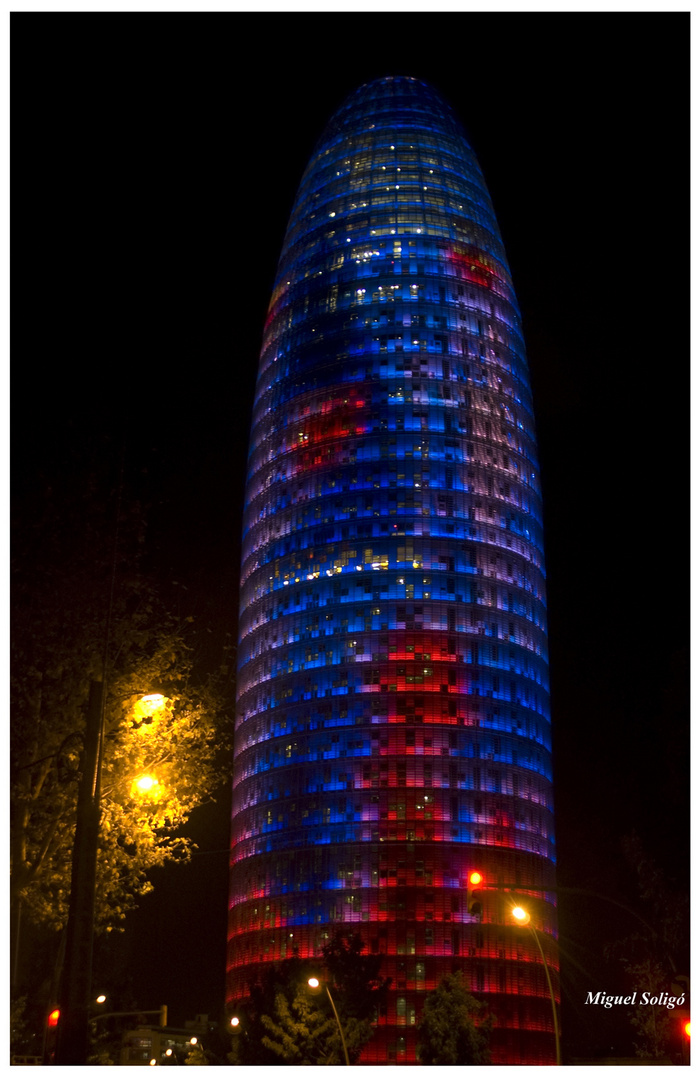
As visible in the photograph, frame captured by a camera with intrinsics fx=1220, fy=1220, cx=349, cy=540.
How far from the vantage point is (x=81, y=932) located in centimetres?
1634

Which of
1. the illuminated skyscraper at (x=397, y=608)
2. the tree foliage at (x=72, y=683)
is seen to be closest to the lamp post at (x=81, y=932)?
the tree foliage at (x=72, y=683)

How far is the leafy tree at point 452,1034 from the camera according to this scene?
54531 millimetres

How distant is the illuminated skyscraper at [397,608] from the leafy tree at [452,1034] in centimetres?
4569

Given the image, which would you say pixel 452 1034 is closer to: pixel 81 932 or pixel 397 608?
pixel 81 932

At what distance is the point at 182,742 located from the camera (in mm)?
41562

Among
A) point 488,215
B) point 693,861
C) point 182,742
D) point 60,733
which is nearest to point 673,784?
point 182,742

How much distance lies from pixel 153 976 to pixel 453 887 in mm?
27829

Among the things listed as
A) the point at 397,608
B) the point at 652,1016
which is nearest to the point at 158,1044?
the point at 652,1016

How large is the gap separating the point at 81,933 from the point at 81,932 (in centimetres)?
1

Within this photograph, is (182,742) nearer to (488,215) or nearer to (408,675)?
(408,675)

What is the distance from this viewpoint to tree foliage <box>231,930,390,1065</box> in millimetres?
52812

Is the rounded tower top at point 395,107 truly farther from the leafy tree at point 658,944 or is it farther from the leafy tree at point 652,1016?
the leafy tree at point 652,1016

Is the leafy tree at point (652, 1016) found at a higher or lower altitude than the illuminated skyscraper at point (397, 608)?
lower

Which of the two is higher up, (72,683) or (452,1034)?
(72,683)
